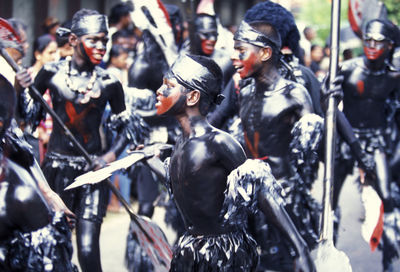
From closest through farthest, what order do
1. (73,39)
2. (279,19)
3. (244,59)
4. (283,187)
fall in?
(244,59) < (283,187) < (73,39) < (279,19)

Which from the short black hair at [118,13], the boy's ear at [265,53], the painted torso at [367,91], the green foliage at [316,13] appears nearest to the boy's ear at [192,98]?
the boy's ear at [265,53]

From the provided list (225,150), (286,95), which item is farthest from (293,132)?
(225,150)

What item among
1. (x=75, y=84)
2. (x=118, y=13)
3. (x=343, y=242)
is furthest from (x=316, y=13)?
(x=75, y=84)

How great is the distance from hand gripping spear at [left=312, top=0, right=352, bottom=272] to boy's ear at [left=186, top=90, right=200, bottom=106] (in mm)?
1085

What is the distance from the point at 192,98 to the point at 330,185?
1.16m

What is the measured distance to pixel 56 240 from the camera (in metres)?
3.61

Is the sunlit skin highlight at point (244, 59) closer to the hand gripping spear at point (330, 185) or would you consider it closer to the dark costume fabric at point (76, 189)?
the hand gripping spear at point (330, 185)

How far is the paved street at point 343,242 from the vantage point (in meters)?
7.22

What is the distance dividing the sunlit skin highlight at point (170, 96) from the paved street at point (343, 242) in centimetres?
265

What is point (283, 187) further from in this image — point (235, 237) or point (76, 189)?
point (76, 189)

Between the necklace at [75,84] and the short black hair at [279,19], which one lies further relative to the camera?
the short black hair at [279,19]

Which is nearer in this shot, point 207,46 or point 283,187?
point 283,187

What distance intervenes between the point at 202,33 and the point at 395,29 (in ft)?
6.35

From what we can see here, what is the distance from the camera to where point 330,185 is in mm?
4934
